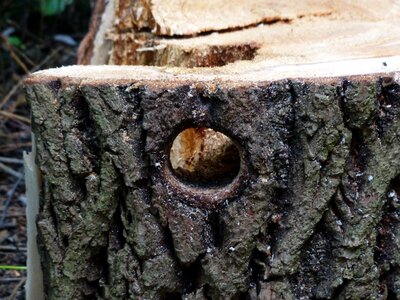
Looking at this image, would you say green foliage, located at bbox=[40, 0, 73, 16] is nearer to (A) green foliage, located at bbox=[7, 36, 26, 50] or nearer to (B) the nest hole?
(A) green foliage, located at bbox=[7, 36, 26, 50]

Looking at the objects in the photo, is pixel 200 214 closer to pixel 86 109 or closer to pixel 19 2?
pixel 86 109

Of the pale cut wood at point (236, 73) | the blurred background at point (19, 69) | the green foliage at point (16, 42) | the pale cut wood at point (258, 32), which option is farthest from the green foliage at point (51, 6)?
the pale cut wood at point (236, 73)

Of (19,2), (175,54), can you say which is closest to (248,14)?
(175,54)

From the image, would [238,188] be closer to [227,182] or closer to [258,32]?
[227,182]

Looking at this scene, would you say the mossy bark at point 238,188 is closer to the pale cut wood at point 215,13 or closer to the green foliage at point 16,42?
the pale cut wood at point 215,13

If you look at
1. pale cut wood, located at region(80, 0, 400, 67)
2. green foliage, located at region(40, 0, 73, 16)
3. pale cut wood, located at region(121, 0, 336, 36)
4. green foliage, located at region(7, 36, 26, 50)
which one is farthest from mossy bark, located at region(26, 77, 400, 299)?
green foliage, located at region(40, 0, 73, 16)

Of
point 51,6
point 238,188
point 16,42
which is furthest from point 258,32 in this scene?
point 51,6
